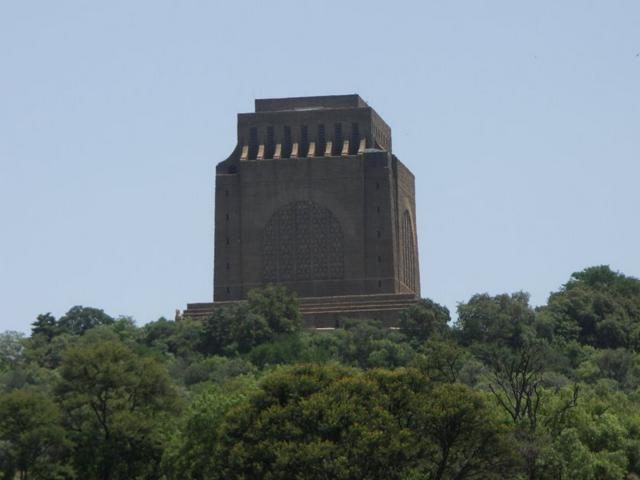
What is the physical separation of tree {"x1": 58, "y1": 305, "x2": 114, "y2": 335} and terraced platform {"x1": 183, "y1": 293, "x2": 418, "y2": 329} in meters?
8.71

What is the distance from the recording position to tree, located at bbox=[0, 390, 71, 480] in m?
98.9

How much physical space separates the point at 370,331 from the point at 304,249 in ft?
44.9

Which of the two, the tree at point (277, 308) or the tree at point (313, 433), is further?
the tree at point (277, 308)

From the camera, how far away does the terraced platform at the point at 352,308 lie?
148 m

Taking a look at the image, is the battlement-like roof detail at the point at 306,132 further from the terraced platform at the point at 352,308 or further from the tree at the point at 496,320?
the tree at the point at 496,320

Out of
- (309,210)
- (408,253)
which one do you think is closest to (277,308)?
(309,210)

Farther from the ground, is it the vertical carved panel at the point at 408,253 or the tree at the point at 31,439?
the vertical carved panel at the point at 408,253

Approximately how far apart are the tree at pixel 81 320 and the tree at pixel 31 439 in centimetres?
5274

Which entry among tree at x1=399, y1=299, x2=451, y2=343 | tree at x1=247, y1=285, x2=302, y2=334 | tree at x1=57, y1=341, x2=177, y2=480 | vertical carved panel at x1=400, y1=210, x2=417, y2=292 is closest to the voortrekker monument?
vertical carved panel at x1=400, y1=210, x2=417, y2=292

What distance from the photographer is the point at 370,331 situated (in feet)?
463

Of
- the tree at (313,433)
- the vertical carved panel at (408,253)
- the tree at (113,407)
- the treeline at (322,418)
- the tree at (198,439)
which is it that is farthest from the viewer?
the vertical carved panel at (408,253)

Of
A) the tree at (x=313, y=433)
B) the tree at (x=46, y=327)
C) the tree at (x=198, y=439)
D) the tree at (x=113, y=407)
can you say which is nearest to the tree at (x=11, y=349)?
the tree at (x=46, y=327)

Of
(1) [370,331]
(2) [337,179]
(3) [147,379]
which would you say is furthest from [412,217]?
(3) [147,379]

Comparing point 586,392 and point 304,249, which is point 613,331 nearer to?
point 304,249
